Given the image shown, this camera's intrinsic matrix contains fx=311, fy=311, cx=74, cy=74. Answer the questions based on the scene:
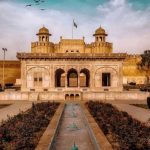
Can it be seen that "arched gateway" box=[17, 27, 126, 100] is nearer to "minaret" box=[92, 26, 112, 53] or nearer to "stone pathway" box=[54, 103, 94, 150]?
"minaret" box=[92, 26, 112, 53]

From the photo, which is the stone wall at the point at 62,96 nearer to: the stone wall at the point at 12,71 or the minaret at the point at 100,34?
the minaret at the point at 100,34

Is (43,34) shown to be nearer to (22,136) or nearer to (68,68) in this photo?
(68,68)

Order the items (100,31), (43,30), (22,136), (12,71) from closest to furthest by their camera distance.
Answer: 1. (22,136)
2. (100,31)
3. (43,30)
4. (12,71)

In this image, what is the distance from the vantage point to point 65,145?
1362 cm

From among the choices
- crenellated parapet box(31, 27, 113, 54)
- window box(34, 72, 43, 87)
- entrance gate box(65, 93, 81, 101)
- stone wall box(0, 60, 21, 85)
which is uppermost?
crenellated parapet box(31, 27, 113, 54)

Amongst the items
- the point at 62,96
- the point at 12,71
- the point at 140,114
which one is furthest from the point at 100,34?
the point at 140,114

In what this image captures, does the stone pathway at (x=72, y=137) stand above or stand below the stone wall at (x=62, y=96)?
below

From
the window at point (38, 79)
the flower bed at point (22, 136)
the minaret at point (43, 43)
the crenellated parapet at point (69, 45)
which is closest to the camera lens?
the flower bed at point (22, 136)

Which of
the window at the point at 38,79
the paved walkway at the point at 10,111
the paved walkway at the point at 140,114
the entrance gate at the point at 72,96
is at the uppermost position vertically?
the window at the point at 38,79

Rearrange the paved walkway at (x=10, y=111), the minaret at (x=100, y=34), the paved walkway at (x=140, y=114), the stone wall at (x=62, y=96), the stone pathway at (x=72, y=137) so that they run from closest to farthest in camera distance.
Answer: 1. the stone pathway at (x=72, y=137)
2. the paved walkway at (x=140, y=114)
3. the paved walkway at (x=10, y=111)
4. the stone wall at (x=62, y=96)
5. the minaret at (x=100, y=34)

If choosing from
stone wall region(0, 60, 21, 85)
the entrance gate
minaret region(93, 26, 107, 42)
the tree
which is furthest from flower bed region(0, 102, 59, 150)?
stone wall region(0, 60, 21, 85)

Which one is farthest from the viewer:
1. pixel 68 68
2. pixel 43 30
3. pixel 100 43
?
pixel 100 43

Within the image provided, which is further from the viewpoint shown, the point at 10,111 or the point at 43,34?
the point at 43,34

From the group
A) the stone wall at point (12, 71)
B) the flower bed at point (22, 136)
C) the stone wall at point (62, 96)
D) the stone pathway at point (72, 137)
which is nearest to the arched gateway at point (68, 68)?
the stone wall at point (62, 96)
